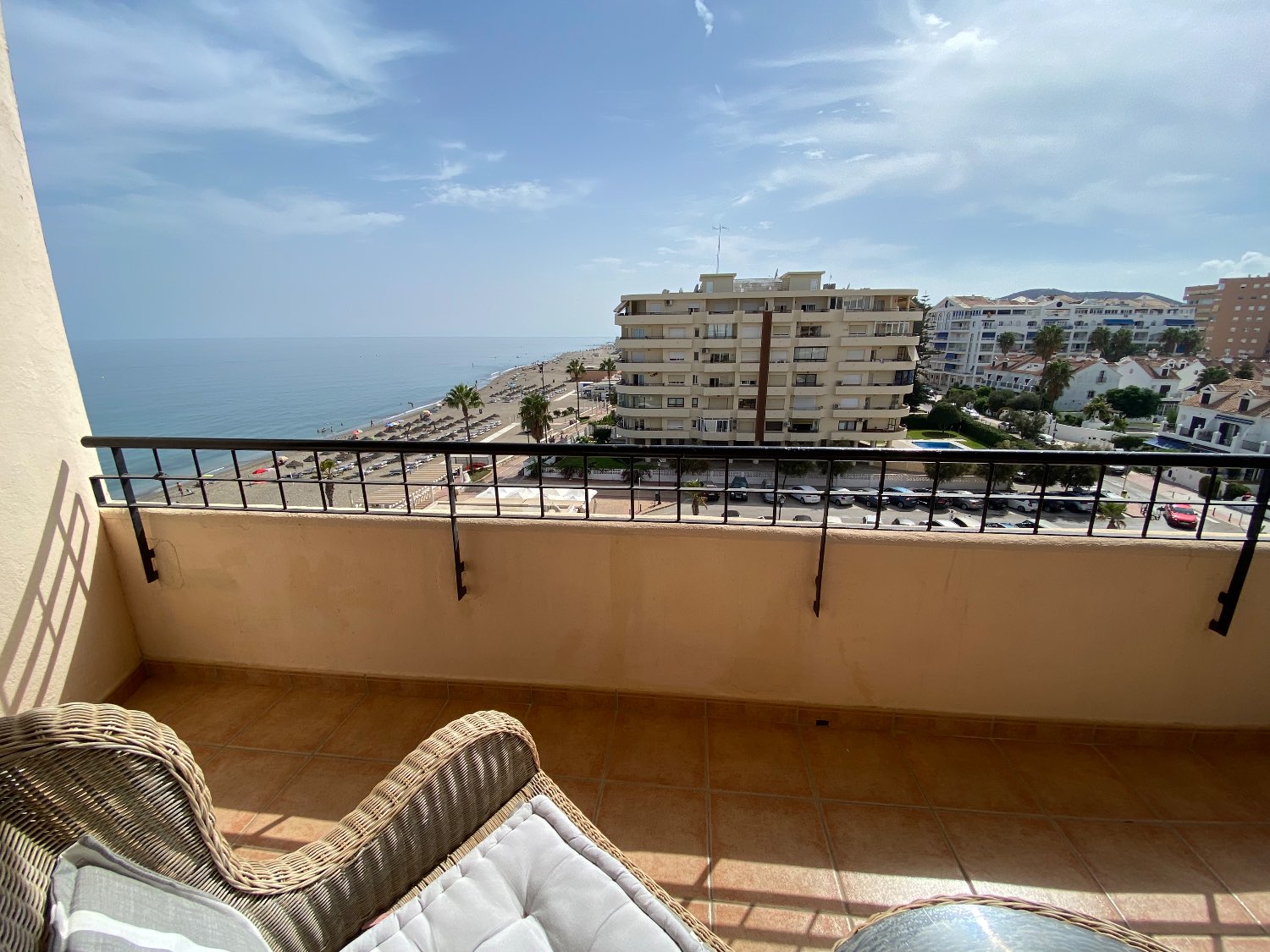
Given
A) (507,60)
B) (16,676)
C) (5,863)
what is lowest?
(16,676)

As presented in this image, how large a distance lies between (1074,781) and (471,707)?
8.22 ft

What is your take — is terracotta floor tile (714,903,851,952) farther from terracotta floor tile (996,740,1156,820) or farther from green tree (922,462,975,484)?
green tree (922,462,975,484)

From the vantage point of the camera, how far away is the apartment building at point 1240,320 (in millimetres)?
29844

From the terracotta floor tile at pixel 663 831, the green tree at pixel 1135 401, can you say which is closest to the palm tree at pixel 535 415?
the terracotta floor tile at pixel 663 831

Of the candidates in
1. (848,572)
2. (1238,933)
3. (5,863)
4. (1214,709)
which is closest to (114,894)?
(5,863)

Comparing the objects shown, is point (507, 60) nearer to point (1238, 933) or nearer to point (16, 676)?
point (16, 676)

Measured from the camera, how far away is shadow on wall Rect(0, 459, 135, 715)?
6.37ft

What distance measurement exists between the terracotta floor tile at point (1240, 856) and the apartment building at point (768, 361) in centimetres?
1617

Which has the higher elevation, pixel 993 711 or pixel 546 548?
pixel 546 548

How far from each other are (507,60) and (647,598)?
221 inches

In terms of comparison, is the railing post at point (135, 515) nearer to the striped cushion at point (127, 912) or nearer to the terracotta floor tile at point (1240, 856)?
the striped cushion at point (127, 912)

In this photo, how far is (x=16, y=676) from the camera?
1931 mm

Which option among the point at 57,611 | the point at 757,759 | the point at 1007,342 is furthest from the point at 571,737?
the point at 1007,342

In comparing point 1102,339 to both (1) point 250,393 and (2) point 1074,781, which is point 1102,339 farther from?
(1) point 250,393
